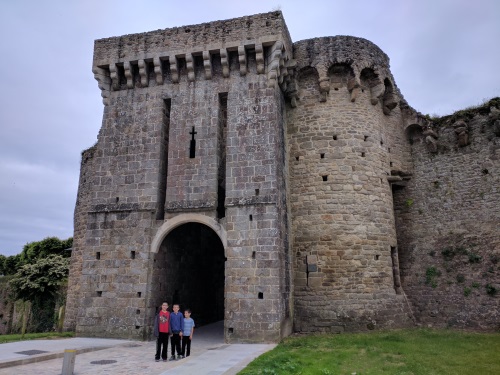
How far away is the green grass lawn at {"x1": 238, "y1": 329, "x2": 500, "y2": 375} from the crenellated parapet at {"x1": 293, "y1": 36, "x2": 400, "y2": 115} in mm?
7688

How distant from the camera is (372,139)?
1366cm

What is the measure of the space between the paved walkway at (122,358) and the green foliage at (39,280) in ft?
35.8

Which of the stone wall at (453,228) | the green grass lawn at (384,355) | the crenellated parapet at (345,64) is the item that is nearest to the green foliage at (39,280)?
the green grass lawn at (384,355)

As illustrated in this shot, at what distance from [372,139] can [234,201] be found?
5.48 m

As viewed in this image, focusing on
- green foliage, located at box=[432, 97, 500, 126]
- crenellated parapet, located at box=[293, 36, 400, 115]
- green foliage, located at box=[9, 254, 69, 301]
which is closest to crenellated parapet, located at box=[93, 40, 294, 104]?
crenellated parapet, located at box=[293, 36, 400, 115]

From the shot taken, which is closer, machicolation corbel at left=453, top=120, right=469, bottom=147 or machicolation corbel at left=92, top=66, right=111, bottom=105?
machicolation corbel at left=92, top=66, right=111, bottom=105

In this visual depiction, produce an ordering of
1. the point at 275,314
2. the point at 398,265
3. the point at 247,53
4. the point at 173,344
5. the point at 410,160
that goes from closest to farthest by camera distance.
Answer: the point at 173,344 < the point at 275,314 < the point at 247,53 < the point at 398,265 < the point at 410,160

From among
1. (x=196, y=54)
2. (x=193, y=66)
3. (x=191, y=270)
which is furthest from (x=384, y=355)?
(x=196, y=54)

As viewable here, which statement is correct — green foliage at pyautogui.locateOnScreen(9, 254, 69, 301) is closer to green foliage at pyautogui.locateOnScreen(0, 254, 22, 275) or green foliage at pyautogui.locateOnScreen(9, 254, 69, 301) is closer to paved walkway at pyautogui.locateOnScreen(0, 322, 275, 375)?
paved walkway at pyautogui.locateOnScreen(0, 322, 275, 375)

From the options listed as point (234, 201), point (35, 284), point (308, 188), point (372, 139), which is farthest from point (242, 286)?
point (35, 284)

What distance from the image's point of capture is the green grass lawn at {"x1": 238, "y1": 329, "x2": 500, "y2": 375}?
7.18m

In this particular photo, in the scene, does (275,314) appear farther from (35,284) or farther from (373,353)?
(35,284)

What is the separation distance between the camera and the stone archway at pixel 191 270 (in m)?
12.3

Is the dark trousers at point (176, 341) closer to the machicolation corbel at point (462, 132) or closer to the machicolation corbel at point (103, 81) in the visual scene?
the machicolation corbel at point (103, 81)
